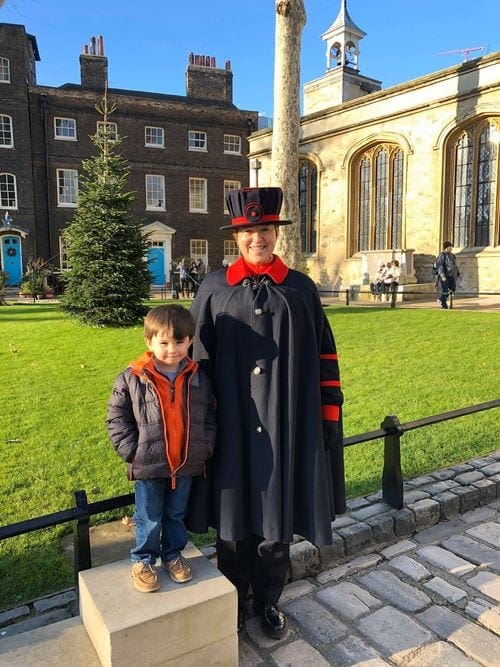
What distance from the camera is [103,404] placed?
6258 mm

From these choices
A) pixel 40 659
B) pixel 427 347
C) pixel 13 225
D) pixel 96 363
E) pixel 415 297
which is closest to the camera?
pixel 40 659

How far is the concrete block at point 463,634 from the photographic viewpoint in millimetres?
2615

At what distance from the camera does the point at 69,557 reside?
3332 millimetres

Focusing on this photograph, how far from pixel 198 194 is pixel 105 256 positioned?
2353cm

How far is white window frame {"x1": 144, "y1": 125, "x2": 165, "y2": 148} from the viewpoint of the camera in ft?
109

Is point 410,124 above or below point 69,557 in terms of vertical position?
above

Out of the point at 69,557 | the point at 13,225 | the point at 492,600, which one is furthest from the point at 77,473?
the point at 13,225

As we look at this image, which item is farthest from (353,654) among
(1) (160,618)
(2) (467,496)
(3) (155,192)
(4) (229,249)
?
(3) (155,192)

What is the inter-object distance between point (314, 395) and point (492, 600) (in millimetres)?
1638

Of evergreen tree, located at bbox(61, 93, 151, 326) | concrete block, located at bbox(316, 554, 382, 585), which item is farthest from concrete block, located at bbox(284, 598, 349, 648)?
evergreen tree, located at bbox(61, 93, 151, 326)

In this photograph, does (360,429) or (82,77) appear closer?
(360,429)

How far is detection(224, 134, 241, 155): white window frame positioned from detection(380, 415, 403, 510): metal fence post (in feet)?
110

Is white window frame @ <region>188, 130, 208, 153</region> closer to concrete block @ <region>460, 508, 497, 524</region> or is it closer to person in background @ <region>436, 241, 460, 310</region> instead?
person in background @ <region>436, 241, 460, 310</region>

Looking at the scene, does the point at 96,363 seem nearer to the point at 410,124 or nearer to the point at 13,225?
the point at 410,124
